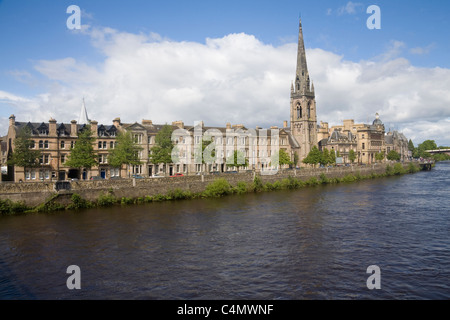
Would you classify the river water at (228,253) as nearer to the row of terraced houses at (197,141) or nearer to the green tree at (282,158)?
the row of terraced houses at (197,141)

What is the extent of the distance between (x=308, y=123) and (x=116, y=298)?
94.6 meters

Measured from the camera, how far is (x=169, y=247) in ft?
88.2

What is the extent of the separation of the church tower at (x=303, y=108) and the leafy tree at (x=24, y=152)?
69926mm

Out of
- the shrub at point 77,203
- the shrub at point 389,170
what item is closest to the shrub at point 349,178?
the shrub at point 389,170

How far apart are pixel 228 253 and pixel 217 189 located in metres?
29.5

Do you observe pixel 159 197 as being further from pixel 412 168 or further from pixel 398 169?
pixel 412 168

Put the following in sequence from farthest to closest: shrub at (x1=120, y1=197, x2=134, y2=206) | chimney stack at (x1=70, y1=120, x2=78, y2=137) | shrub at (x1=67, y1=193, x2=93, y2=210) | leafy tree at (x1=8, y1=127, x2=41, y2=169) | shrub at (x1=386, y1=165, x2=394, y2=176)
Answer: shrub at (x1=386, y1=165, x2=394, y2=176) → chimney stack at (x1=70, y1=120, x2=78, y2=137) → leafy tree at (x1=8, y1=127, x2=41, y2=169) → shrub at (x1=120, y1=197, x2=134, y2=206) → shrub at (x1=67, y1=193, x2=93, y2=210)

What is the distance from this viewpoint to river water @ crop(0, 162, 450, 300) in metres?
19.6

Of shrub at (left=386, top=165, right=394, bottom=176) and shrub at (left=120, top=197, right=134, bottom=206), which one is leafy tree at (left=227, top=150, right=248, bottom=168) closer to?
shrub at (left=120, top=197, right=134, bottom=206)

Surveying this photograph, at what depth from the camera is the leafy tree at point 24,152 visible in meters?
50.9

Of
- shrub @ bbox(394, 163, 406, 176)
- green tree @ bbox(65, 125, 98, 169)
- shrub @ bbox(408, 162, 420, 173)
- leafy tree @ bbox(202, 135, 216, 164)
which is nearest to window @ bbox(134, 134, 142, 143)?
green tree @ bbox(65, 125, 98, 169)

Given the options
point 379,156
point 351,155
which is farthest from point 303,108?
point 379,156

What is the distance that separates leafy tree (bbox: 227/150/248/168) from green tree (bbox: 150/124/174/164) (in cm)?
1538
